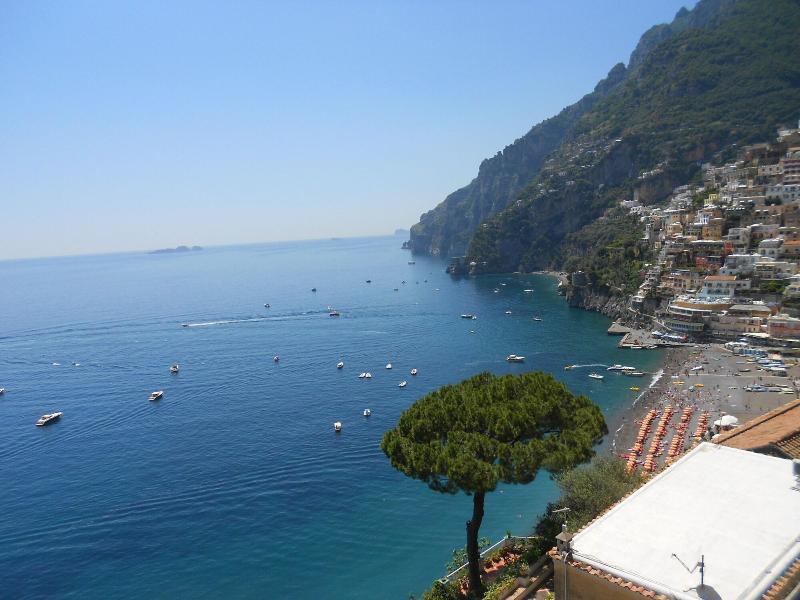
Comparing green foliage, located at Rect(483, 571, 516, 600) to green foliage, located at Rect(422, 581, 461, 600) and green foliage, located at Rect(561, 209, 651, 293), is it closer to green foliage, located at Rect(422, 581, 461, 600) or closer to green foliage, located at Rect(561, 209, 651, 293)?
green foliage, located at Rect(422, 581, 461, 600)

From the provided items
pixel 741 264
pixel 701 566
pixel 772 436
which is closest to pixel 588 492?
pixel 772 436

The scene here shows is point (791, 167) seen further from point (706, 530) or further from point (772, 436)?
point (706, 530)

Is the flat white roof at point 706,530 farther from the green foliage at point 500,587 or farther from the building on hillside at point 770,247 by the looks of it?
the building on hillside at point 770,247

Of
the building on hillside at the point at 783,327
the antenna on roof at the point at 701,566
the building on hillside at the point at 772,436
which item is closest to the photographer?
the antenna on roof at the point at 701,566

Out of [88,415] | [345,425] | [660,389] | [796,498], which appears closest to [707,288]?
[660,389]

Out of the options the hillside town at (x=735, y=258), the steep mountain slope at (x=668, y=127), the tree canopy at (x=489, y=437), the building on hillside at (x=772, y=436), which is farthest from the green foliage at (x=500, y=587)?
the steep mountain slope at (x=668, y=127)

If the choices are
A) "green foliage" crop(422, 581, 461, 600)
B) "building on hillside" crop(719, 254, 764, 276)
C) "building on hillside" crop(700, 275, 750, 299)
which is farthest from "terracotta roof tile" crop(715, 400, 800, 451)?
"building on hillside" crop(719, 254, 764, 276)
